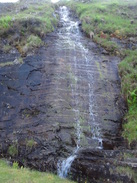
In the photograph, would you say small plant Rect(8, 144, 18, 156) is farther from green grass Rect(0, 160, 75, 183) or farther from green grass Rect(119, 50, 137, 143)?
green grass Rect(119, 50, 137, 143)

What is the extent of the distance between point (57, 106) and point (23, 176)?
4453mm

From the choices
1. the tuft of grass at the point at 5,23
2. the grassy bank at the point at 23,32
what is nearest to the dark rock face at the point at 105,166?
the grassy bank at the point at 23,32

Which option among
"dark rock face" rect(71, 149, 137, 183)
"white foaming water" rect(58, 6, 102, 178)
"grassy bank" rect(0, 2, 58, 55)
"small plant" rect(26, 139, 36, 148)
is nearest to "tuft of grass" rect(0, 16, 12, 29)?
"grassy bank" rect(0, 2, 58, 55)

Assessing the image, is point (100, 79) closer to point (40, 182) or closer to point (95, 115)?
point (95, 115)

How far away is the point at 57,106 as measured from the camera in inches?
464

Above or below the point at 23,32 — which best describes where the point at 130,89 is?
below

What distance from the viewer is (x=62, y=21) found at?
77.6 feet

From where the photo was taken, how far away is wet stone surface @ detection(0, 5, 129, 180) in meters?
10.2

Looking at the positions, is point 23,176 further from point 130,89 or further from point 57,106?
point 130,89

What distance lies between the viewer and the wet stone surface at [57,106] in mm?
10188

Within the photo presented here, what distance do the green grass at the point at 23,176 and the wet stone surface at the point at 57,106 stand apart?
790 millimetres

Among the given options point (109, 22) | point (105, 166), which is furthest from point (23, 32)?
point (105, 166)

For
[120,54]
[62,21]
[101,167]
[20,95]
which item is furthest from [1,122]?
[62,21]

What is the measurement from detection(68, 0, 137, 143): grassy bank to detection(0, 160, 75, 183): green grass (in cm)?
425
